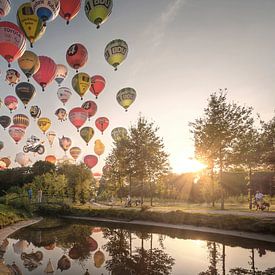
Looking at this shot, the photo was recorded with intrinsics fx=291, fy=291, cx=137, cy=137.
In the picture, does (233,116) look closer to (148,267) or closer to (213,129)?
(213,129)

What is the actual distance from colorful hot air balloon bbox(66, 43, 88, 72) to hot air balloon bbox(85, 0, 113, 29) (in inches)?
191

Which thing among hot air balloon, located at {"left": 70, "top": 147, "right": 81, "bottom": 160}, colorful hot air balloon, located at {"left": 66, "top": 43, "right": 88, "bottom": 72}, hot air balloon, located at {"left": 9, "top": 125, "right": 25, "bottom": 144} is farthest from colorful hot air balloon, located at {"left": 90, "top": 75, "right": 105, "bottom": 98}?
hot air balloon, located at {"left": 70, "top": 147, "right": 81, "bottom": 160}

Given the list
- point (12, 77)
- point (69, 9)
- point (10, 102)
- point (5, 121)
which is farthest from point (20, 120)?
point (69, 9)

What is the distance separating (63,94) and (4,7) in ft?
37.4

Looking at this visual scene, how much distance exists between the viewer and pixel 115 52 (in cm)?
2588

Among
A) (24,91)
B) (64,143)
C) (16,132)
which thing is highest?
(24,91)

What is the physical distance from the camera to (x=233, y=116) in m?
30.5

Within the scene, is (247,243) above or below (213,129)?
below

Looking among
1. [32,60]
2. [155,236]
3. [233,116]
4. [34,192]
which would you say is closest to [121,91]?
[32,60]

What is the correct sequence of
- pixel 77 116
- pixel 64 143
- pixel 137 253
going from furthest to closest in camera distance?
1. pixel 64 143
2. pixel 77 116
3. pixel 137 253

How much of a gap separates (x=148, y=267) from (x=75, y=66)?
59.2 ft

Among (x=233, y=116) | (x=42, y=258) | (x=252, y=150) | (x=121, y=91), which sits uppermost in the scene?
(x=121, y=91)

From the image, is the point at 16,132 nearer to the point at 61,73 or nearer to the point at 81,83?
the point at 61,73

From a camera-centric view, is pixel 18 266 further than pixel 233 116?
No
